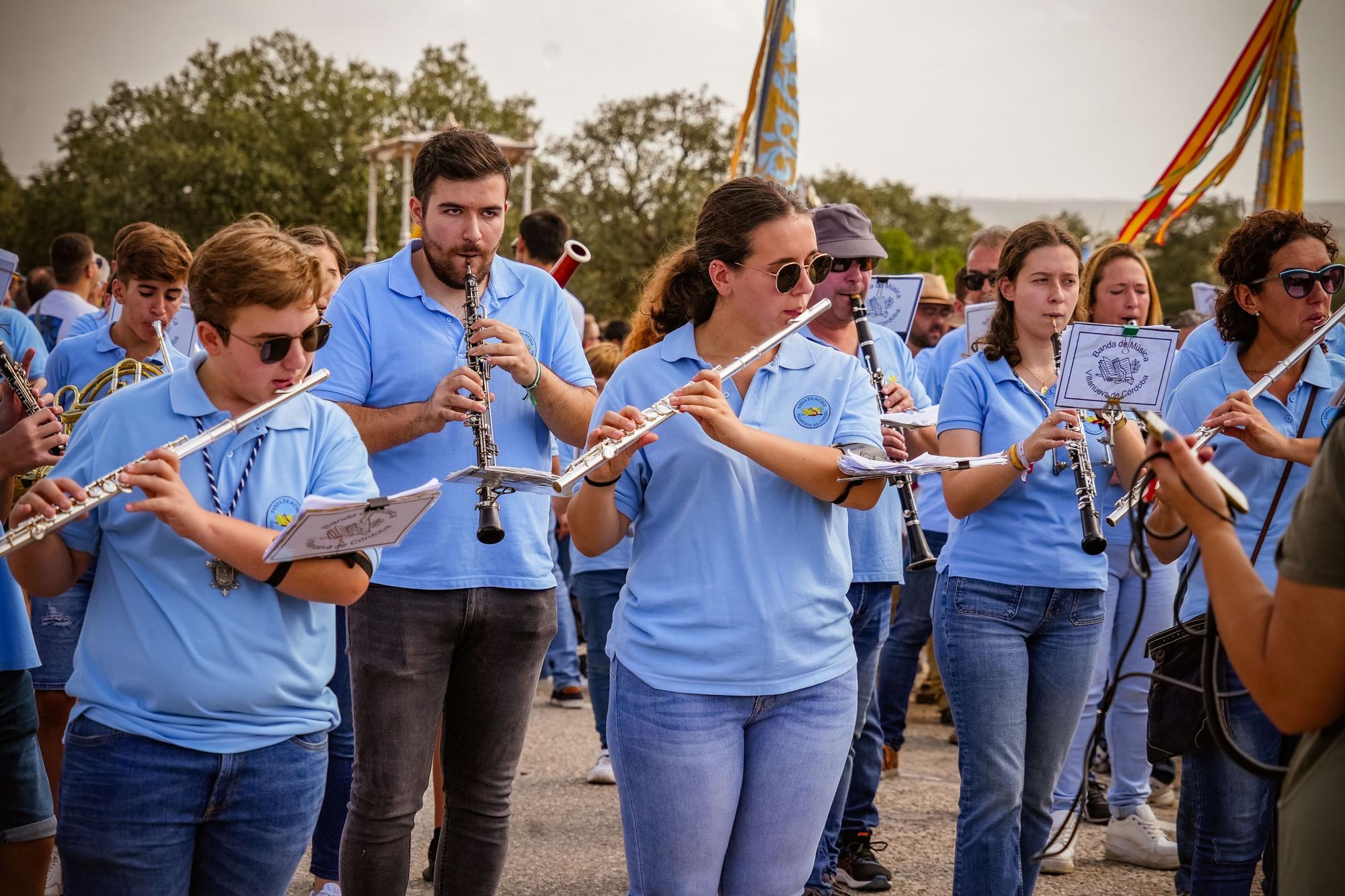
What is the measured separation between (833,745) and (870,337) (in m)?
2.17

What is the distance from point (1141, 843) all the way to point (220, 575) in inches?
170

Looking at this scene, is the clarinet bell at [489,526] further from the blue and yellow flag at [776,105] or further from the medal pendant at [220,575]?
the blue and yellow flag at [776,105]

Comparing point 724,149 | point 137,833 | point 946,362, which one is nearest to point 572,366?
point 137,833

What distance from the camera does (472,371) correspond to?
352cm

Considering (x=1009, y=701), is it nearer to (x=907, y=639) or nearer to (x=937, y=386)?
(x=907, y=639)

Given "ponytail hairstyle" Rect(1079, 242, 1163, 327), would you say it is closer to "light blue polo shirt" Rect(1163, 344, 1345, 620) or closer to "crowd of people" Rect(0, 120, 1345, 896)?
"crowd of people" Rect(0, 120, 1345, 896)

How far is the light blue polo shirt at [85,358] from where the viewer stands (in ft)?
15.9

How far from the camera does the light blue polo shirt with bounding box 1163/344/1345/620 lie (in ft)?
11.8

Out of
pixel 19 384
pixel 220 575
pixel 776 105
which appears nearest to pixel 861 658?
pixel 220 575

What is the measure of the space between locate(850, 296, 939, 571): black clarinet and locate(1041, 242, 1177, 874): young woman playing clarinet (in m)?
0.98

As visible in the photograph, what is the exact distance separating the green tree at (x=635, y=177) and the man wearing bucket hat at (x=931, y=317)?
101ft

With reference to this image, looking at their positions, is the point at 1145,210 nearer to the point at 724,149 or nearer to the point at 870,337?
the point at 870,337

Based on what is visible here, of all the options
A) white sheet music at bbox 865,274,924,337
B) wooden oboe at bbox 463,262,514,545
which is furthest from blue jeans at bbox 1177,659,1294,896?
white sheet music at bbox 865,274,924,337

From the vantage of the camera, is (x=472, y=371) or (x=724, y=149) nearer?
(x=472, y=371)
